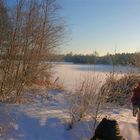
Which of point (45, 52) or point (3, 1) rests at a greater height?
point (3, 1)

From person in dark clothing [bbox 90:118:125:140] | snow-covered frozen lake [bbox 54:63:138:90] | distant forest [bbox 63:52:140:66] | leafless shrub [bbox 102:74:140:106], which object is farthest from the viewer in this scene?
leafless shrub [bbox 102:74:140:106]

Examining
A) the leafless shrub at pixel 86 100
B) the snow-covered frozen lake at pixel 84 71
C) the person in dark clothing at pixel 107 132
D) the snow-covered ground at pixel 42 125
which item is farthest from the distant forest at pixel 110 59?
the person in dark clothing at pixel 107 132

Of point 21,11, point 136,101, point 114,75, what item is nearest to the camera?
point 136,101

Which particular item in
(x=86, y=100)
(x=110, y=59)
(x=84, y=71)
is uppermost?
(x=110, y=59)

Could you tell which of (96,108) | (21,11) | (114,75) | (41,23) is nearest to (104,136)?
(96,108)

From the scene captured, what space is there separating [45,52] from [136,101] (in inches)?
216

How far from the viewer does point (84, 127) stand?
969 centimetres

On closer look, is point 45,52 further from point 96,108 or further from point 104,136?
point 104,136

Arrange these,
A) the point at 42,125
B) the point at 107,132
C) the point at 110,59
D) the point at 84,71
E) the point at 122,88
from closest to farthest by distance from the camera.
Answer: the point at 107,132 < the point at 42,125 < the point at 84,71 < the point at 122,88 < the point at 110,59

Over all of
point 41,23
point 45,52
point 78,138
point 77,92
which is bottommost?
point 78,138

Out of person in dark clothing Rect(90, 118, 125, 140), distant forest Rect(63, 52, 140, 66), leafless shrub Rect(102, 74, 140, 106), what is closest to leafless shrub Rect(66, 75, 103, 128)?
→ distant forest Rect(63, 52, 140, 66)

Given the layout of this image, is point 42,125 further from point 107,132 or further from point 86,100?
point 107,132

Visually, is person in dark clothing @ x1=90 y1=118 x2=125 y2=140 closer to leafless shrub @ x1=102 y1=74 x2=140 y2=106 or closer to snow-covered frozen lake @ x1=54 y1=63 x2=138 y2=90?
snow-covered frozen lake @ x1=54 y1=63 x2=138 y2=90

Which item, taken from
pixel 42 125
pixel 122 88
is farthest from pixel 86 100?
pixel 122 88
